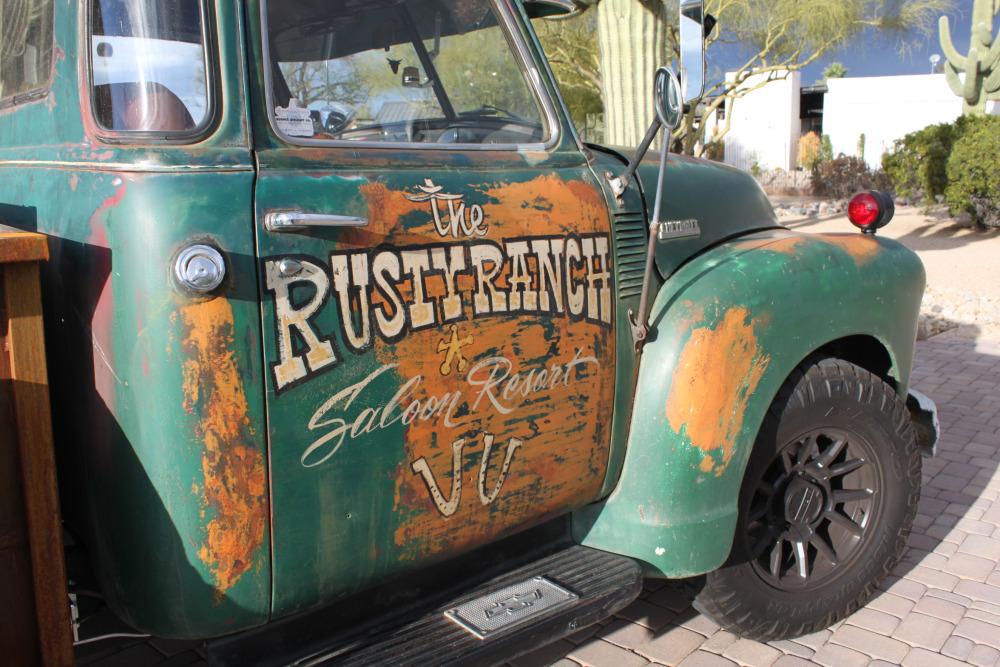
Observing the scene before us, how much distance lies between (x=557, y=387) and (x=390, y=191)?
26.5 inches

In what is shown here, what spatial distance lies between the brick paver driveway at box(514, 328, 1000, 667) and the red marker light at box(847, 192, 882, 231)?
1.34 meters

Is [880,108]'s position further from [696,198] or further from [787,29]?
[696,198]

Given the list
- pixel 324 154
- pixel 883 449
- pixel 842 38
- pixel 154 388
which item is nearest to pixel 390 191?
pixel 324 154

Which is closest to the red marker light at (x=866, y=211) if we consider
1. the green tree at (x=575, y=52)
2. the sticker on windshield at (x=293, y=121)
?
the sticker on windshield at (x=293, y=121)

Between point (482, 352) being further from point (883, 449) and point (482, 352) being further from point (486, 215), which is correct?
point (883, 449)

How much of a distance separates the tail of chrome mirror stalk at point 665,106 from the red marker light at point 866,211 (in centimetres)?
111

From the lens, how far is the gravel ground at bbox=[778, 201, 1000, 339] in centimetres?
777

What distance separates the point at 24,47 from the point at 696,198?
1.87 metres

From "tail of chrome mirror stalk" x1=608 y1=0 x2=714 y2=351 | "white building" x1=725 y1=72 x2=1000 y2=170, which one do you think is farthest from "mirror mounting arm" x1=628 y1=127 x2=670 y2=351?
"white building" x1=725 y1=72 x2=1000 y2=170

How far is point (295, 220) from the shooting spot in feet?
5.74

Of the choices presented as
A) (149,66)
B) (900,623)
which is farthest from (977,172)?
(149,66)

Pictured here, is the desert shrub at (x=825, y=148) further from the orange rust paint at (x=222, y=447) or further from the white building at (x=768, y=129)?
the orange rust paint at (x=222, y=447)

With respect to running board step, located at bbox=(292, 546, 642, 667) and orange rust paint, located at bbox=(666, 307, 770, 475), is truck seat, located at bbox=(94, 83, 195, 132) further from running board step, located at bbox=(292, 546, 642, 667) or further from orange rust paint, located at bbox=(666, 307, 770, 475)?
orange rust paint, located at bbox=(666, 307, 770, 475)

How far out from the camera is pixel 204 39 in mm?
1774
